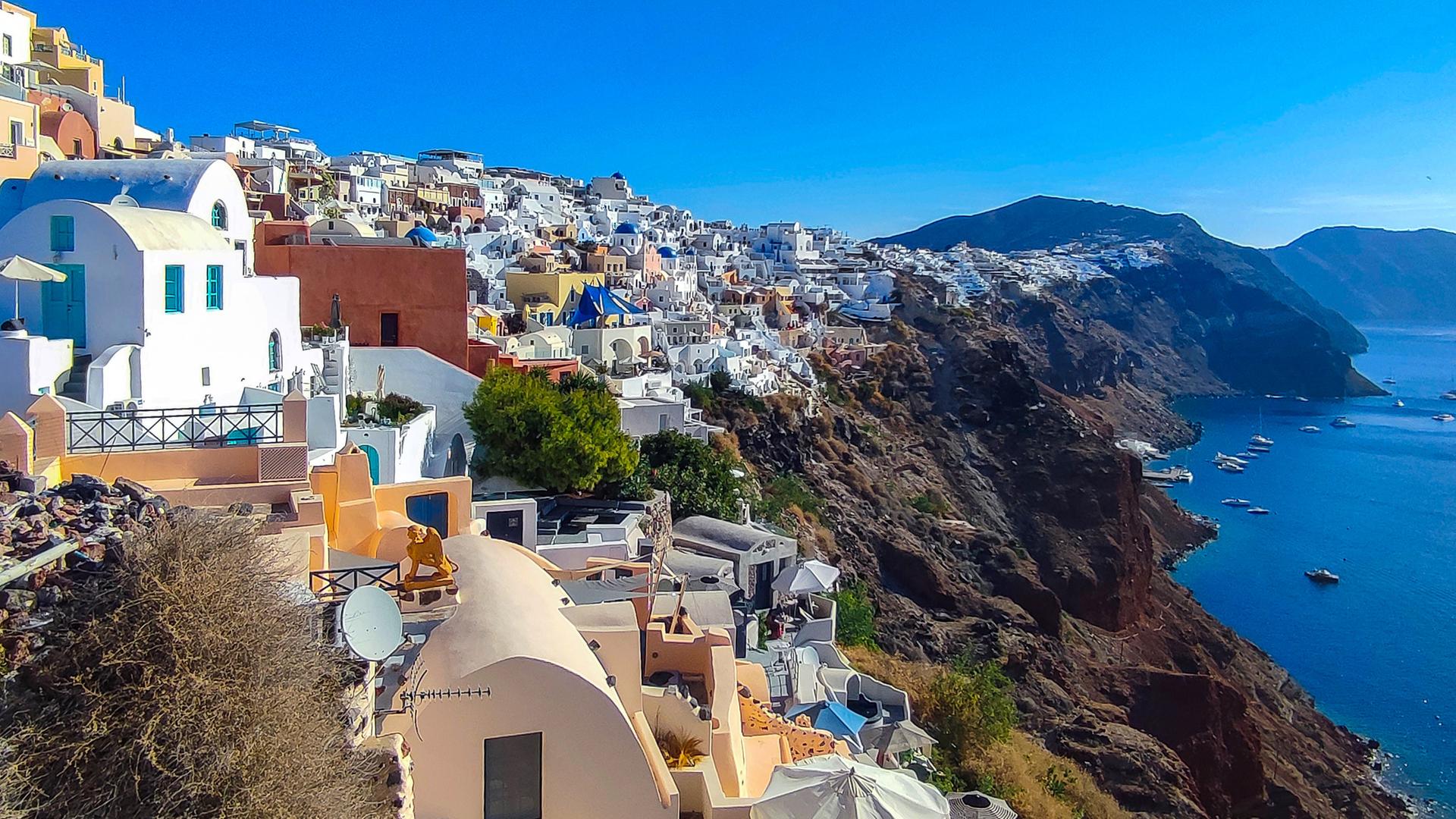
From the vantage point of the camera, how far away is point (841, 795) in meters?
7.79

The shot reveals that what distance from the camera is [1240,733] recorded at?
29.7 m

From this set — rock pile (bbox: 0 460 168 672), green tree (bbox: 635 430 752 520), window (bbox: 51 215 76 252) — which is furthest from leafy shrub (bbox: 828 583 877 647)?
rock pile (bbox: 0 460 168 672)

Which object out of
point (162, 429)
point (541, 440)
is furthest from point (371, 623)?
point (541, 440)

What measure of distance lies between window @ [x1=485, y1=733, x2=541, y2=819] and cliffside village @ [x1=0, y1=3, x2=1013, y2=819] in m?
0.02

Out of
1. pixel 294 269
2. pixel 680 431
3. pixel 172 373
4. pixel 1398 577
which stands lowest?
pixel 1398 577

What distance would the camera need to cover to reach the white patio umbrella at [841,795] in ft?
25.3

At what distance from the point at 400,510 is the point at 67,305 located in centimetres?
Answer: 510

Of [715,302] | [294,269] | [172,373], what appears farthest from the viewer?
[715,302]

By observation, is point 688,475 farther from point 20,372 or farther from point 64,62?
point 64,62

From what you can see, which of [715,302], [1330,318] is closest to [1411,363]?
[1330,318]

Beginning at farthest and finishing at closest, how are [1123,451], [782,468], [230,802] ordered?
1. [1123,451]
2. [782,468]
3. [230,802]

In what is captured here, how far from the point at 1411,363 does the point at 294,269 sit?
632 ft

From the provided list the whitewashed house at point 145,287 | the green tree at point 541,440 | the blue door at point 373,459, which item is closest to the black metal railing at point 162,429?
the whitewashed house at point 145,287

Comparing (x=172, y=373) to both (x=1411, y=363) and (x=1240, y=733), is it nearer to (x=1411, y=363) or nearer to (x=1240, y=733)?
(x=1240, y=733)
